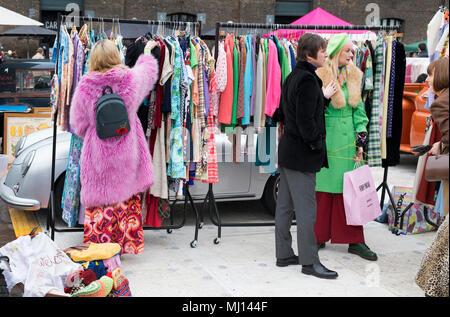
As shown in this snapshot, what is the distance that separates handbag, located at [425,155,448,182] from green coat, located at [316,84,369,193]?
1860 mm

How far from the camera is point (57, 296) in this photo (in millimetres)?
3391

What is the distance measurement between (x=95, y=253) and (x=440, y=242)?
2.48 meters

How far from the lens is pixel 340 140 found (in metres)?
4.90

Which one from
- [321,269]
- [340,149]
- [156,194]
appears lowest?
[321,269]

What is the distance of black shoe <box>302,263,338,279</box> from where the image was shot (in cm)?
438

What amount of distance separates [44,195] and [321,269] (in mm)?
3047

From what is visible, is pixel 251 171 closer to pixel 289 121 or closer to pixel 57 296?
pixel 289 121

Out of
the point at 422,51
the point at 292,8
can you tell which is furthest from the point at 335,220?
the point at 292,8

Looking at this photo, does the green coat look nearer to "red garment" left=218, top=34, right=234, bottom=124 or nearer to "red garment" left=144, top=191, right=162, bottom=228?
"red garment" left=218, top=34, right=234, bottom=124

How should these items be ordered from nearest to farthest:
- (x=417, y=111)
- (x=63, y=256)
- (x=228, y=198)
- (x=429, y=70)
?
(x=63, y=256)
(x=429, y=70)
(x=228, y=198)
(x=417, y=111)

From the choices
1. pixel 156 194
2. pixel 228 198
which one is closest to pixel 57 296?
pixel 156 194

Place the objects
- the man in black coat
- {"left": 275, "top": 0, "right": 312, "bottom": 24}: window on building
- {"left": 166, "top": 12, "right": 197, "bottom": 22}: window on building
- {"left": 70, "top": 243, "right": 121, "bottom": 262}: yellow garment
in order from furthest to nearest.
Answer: {"left": 275, "top": 0, "right": 312, "bottom": 24}: window on building, {"left": 166, "top": 12, "right": 197, "bottom": 22}: window on building, the man in black coat, {"left": 70, "top": 243, "right": 121, "bottom": 262}: yellow garment

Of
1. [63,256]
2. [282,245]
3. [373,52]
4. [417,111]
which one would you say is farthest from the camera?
[417,111]

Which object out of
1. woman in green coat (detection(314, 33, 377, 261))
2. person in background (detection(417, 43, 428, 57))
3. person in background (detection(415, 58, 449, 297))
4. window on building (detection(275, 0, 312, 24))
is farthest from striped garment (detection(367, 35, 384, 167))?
window on building (detection(275, 0, 312, 24))
